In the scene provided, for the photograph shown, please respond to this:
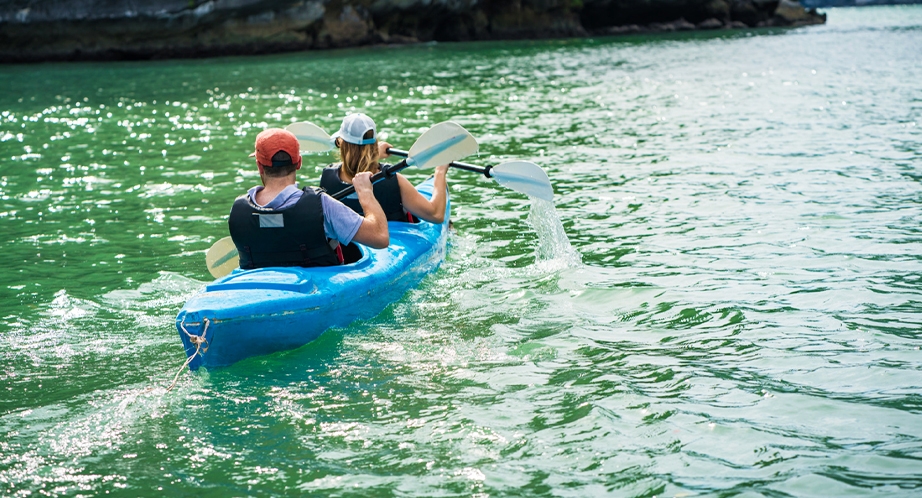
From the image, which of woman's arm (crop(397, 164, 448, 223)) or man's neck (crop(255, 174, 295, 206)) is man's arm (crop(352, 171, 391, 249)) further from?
woman's arm (crop(397, 164, 448, 223))

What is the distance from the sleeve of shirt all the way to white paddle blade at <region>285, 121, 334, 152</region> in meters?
2.37

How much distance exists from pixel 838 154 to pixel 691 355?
636 cm

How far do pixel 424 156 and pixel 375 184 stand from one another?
0.38m

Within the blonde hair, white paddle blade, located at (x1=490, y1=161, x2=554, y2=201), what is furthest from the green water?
the blonde hair

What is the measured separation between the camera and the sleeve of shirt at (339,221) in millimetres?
4668

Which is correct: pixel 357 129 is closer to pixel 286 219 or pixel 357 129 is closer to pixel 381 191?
pixel 381 191

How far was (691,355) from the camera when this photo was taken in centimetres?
460

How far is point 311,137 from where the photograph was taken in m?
7.05

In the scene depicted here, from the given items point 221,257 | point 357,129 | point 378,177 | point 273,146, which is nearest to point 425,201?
point 378,177

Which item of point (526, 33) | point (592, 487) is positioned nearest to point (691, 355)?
point (592, 487)

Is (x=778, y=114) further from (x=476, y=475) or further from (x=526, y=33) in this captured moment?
(x=526, y=33)

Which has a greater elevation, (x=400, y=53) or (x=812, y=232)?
(x=400, y=53)

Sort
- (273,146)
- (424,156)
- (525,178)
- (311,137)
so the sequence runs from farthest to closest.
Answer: (311,137) < (525,178) < (424,156) < (273,146)

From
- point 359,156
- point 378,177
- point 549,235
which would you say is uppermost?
point 359,156
